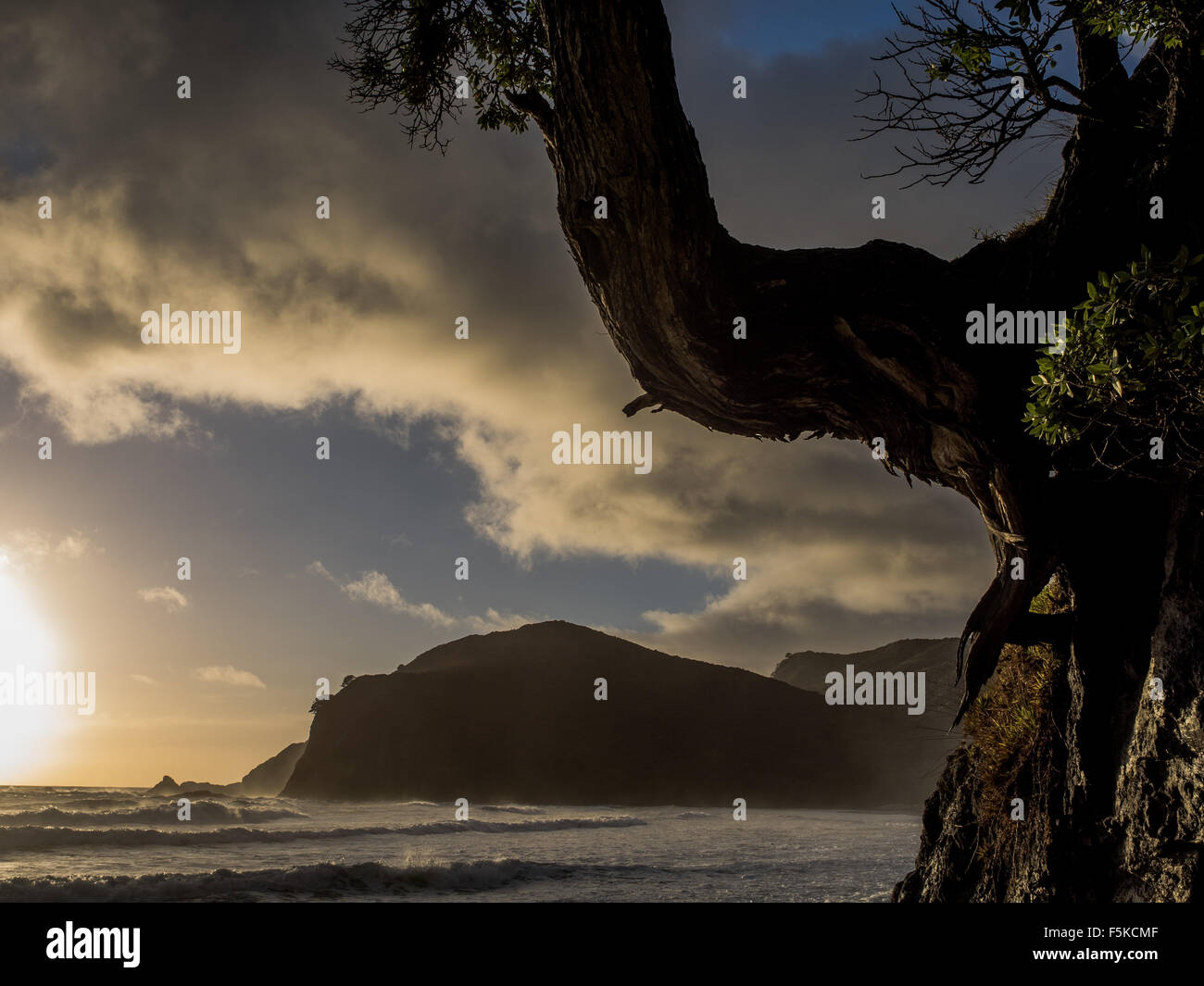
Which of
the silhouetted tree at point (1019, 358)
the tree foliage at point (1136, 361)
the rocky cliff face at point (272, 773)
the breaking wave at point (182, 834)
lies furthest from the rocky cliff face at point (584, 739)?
the tree foliage at point (1136, 361)

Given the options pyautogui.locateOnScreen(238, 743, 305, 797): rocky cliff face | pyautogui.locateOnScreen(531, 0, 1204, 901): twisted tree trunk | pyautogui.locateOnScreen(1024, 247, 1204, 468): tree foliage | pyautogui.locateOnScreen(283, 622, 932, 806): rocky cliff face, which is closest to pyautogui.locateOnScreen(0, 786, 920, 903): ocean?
pyautogui.locateOnScreen(531, 0, 1204, 901): twisted tree trunk

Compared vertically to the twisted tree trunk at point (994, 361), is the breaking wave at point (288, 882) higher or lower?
lower

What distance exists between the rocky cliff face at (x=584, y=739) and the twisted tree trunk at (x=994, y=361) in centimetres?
5917

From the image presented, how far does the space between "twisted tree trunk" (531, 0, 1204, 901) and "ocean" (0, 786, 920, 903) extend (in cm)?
948

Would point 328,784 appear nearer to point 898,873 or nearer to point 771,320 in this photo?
point 898,873

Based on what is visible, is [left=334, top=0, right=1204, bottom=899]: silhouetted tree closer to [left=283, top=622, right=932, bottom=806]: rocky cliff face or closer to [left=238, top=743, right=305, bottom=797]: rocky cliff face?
[left=283, top=622, right=932, bottom=806]: rocky cliff face

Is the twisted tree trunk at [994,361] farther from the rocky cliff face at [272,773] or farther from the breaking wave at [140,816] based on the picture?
the rocky cliff face at [272,773]

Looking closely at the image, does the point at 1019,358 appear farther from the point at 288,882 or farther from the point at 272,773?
the point at 272,773

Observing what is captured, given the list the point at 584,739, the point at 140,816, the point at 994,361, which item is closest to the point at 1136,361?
the point at 994,361

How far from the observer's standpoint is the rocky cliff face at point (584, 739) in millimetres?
60625

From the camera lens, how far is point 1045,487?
5320 millimetres

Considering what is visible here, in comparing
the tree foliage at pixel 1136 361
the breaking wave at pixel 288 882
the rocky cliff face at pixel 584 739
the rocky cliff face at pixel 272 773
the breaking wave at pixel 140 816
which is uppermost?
the tree foliage at pixel 1136 361

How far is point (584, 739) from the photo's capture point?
66.6 meters
